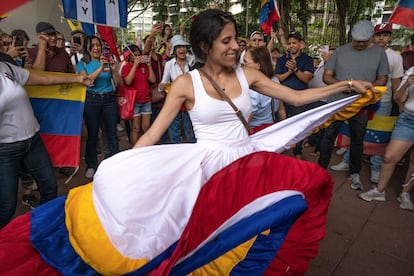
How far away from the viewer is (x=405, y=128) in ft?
11.1

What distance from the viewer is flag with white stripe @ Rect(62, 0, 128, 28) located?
11.5 feet

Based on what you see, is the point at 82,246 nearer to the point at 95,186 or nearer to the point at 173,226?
the point at 95,186

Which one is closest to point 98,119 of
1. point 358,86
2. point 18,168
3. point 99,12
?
point 99,12

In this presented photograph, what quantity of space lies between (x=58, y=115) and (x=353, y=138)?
3575 mm

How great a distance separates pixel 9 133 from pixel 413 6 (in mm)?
4369

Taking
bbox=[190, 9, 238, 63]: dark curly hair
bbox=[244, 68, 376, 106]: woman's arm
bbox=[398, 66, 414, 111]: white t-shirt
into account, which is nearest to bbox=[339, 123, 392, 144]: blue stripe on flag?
bbox=[398, 66, 414, 111]: white t-shirt

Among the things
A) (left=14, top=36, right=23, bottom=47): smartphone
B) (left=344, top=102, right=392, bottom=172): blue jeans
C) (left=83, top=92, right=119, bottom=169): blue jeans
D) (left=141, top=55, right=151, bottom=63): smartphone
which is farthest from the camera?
(left=141, top=55, right=151, bottom=63): smartphone

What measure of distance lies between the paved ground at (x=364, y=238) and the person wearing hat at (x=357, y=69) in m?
0.47

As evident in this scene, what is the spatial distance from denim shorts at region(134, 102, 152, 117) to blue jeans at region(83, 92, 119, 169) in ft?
1.73

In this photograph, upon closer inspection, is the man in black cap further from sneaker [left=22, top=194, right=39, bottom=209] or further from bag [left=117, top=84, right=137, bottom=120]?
bag [left=117, top=84, right=137, bottom=120]

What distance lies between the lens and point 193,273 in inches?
63.5

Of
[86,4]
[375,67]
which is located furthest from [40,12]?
[375,67]

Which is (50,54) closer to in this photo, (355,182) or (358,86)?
(358,86)

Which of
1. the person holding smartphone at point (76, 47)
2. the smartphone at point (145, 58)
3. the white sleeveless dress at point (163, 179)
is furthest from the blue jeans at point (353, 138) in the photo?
the person holding smartphone at point (76, 47)
